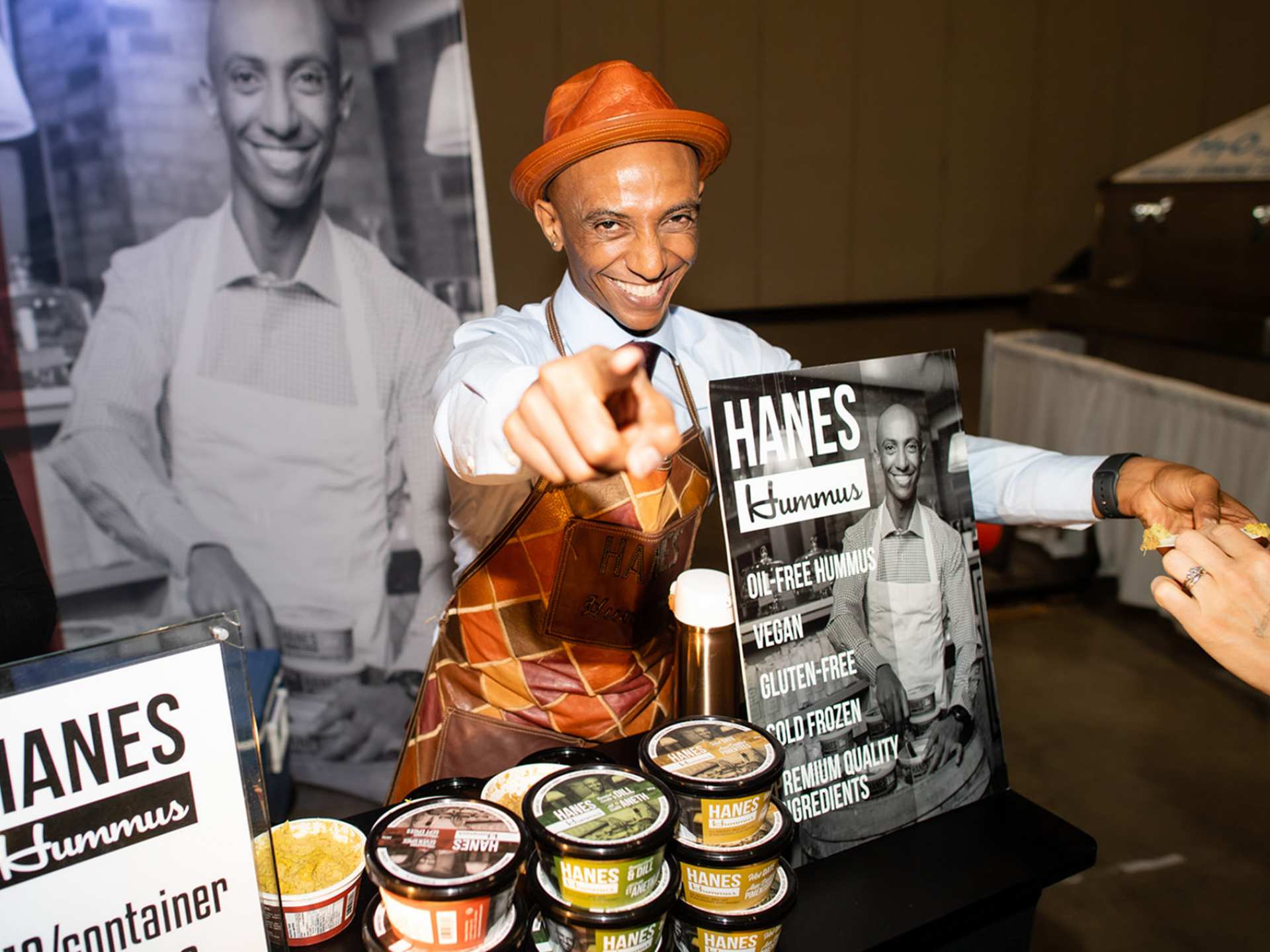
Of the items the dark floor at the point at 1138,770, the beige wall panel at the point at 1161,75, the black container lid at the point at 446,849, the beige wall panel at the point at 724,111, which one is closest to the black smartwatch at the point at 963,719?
the black container lid at the point at 446,849

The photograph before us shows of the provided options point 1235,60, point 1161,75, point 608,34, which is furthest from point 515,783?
point 1235,60

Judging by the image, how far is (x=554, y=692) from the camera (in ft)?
4.72

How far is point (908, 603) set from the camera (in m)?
1.12

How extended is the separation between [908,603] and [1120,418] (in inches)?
123

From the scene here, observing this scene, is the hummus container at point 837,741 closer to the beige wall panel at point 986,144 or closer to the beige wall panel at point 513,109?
the beige wall panel at point 513,109

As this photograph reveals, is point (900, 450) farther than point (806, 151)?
No

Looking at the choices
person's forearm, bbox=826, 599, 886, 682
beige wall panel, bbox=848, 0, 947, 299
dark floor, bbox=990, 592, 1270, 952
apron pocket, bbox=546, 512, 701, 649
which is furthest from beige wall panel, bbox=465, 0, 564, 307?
person's forearm, bbox=826, 599, 886, 682

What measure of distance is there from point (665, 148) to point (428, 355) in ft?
4.42

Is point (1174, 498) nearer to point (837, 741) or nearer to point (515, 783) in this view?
point (837, 741)

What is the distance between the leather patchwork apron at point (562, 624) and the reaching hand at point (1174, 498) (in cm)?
59

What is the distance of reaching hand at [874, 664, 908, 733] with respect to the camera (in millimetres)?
1104

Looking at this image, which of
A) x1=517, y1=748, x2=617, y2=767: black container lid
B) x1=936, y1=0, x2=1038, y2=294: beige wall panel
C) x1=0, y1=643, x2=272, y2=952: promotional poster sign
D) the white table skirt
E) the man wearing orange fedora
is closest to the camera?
x1=0, y1=643, x2=272, y2=952: promotional poster sign

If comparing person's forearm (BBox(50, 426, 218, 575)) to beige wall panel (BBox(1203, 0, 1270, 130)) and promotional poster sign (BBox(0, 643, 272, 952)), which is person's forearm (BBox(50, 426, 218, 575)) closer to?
promotional poster sign (BBox(0, 643, 272, 952))

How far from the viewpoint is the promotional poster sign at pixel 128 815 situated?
0.71m
